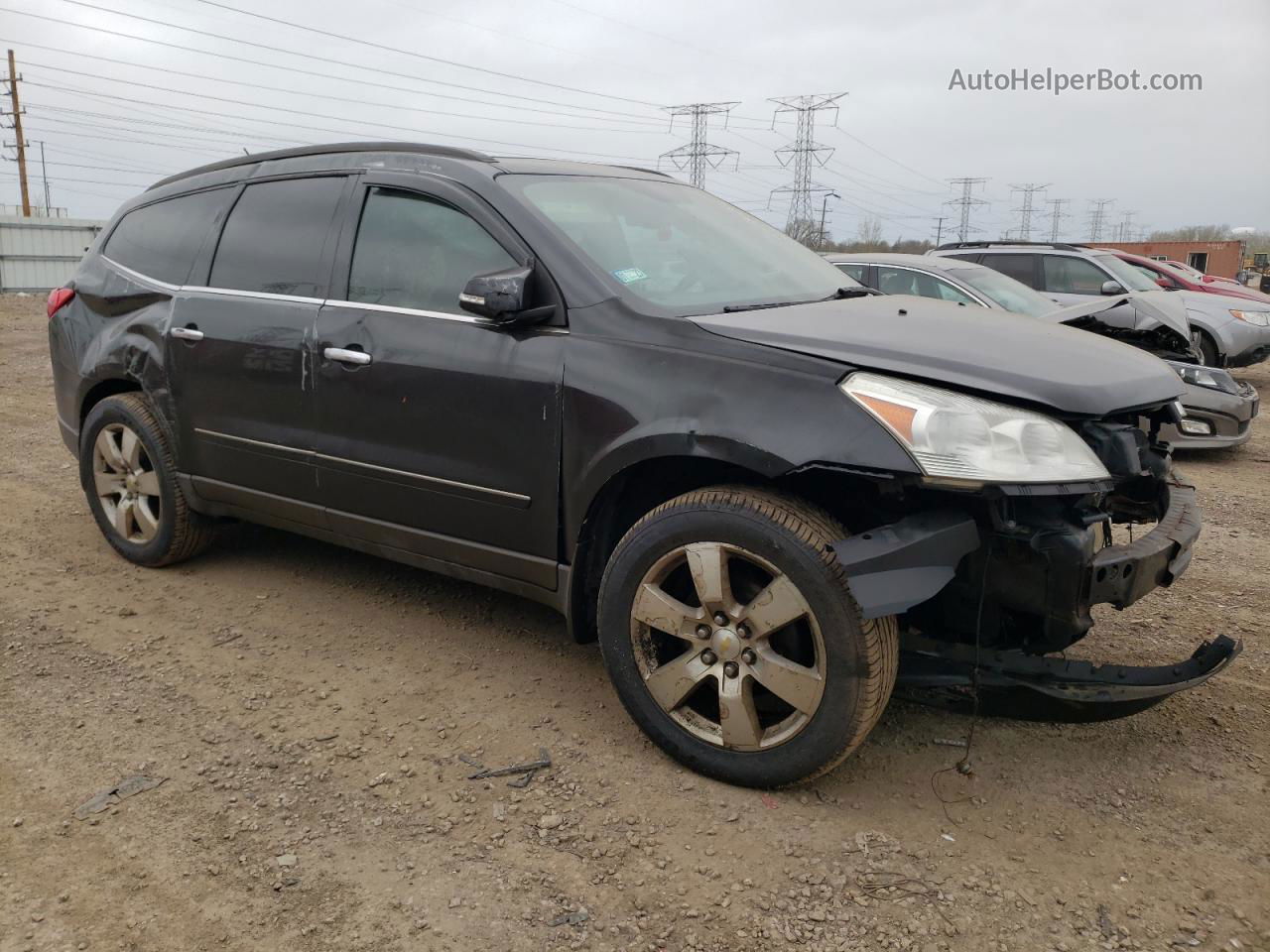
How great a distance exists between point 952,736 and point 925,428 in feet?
3.89

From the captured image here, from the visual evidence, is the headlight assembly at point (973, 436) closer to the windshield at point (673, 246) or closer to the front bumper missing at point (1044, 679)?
the front bumper missing at point (1044, 679)

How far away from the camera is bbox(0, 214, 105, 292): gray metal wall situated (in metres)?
26.9

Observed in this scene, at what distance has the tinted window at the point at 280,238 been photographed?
3.64 m

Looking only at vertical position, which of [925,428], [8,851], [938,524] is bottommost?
[8,851]

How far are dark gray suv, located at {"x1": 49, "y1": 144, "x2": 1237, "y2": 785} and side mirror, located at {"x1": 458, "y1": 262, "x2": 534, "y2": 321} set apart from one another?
0.01 meters

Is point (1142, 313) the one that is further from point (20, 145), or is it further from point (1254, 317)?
point (20, 145)

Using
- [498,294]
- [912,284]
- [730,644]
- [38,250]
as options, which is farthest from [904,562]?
[38,250]

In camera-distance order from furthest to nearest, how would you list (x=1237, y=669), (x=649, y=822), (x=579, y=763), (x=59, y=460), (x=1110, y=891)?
(x=59, y=460) → (x=1237, y=669) → (x=579, y=763) → (x=649, y=822) → (x=1110, y=891)

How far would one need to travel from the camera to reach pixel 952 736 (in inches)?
121

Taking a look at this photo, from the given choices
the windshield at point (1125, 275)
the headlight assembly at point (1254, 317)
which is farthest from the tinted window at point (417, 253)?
the headlight assembly at point (1254, 317)

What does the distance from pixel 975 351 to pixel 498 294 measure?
1.35 meters

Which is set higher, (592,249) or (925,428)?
(592,249)

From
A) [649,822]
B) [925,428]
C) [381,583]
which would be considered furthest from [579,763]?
[381,583]

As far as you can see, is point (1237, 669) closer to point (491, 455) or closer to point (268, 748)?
point (491, 455)
